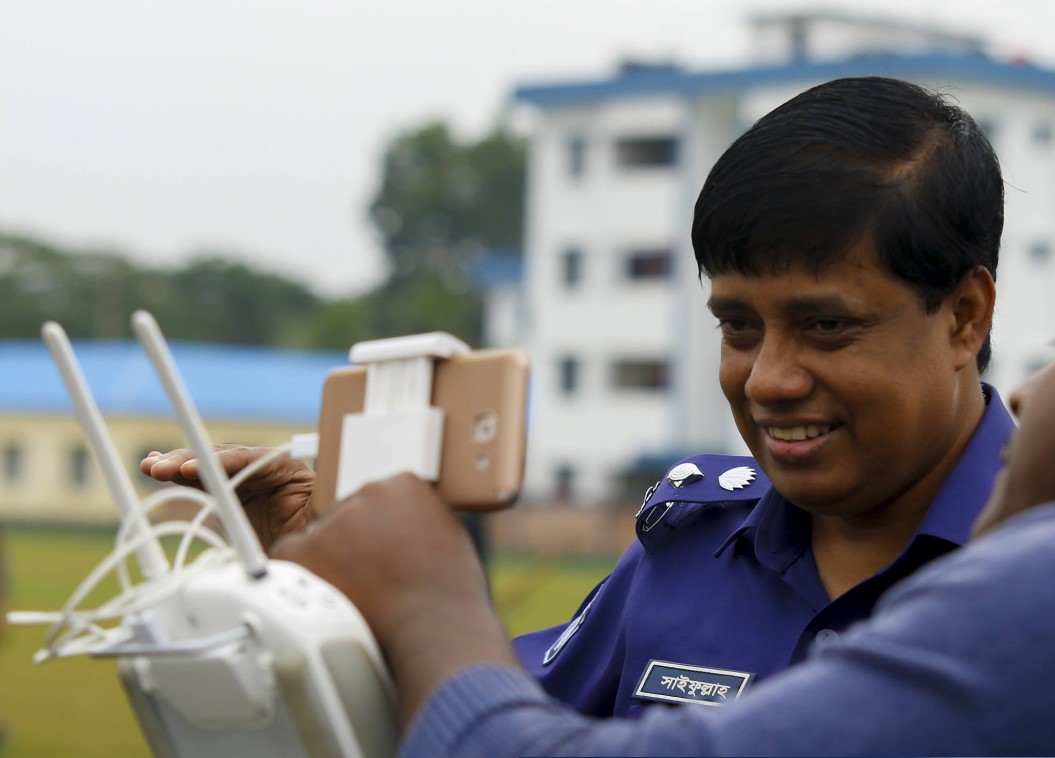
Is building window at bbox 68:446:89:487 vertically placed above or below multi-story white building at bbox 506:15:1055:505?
below

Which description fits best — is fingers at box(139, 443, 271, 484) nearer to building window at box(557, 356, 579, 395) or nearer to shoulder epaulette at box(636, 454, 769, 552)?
shoulder epaulette at box(636, 454, 769, 552)

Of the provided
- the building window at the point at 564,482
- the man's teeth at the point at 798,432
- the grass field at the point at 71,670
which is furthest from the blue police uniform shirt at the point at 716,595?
the building window at the point at 564,482

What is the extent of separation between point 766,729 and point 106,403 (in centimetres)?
4364

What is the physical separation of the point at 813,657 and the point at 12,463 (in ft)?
162

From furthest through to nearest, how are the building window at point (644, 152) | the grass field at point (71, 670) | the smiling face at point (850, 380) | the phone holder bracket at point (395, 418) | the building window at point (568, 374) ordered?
the building window at point (568, 374), the building window at point (644, 152), the grass field at point (71, 670), the smiling face at point (850, 380), the phone holder bracket at point (395, 418)

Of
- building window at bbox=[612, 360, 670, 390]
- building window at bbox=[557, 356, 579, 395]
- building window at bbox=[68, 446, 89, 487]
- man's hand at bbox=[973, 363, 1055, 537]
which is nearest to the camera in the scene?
man's hand at bbox=[973, 363, 1055, 537]

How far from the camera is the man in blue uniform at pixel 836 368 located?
1789 millimetres

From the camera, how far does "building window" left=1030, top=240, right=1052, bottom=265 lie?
37031 mm

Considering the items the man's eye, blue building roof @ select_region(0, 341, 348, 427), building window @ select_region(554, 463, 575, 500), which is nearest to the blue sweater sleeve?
the man's eye

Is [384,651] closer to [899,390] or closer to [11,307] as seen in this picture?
[899,390]

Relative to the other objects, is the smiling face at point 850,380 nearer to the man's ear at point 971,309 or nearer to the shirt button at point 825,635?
the man's ear at point 971,309

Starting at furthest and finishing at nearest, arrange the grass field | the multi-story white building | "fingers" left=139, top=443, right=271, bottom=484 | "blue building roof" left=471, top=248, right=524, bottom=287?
"blue building roof" left=471, top=248, right=524, bottom=287, the multi-story white building, the grass field, "fingers" left=139, top=443, right=271, bottom=484

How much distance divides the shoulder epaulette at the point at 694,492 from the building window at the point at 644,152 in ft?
127

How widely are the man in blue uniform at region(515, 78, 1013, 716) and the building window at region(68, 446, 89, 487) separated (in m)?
48.0
